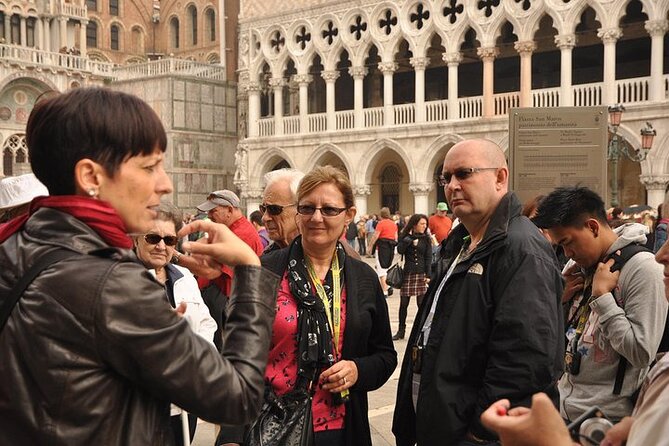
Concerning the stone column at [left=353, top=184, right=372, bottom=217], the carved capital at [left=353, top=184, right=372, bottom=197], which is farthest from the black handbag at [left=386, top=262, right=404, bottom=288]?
the carved capital at [left=353, top=184, right=372, bottom=197]

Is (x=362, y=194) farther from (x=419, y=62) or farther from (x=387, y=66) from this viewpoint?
(x=419, y=62)

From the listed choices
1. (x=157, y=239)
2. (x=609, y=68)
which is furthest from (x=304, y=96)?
(x=157, y=239)

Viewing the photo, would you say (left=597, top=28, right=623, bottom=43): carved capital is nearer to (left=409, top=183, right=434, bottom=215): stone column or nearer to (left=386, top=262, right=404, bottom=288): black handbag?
(left=409, top=183, right=434, bottom=215): stone column

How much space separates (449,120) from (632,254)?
22711mm

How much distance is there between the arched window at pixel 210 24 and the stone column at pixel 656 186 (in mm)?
27807

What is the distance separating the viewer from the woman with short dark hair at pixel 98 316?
1398mm

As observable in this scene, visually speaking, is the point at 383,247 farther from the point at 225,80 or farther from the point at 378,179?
the point at 225,80

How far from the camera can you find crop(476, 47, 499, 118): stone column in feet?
80.9

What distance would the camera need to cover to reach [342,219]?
313 cm

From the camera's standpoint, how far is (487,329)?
2.68 m

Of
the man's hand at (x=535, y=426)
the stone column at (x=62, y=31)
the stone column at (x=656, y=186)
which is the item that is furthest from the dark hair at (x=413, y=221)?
the stone column at (x=62, y=31)

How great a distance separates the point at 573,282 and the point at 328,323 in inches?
54.3

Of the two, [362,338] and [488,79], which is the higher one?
[488,79]

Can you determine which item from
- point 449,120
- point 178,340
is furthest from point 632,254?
point 449,120
